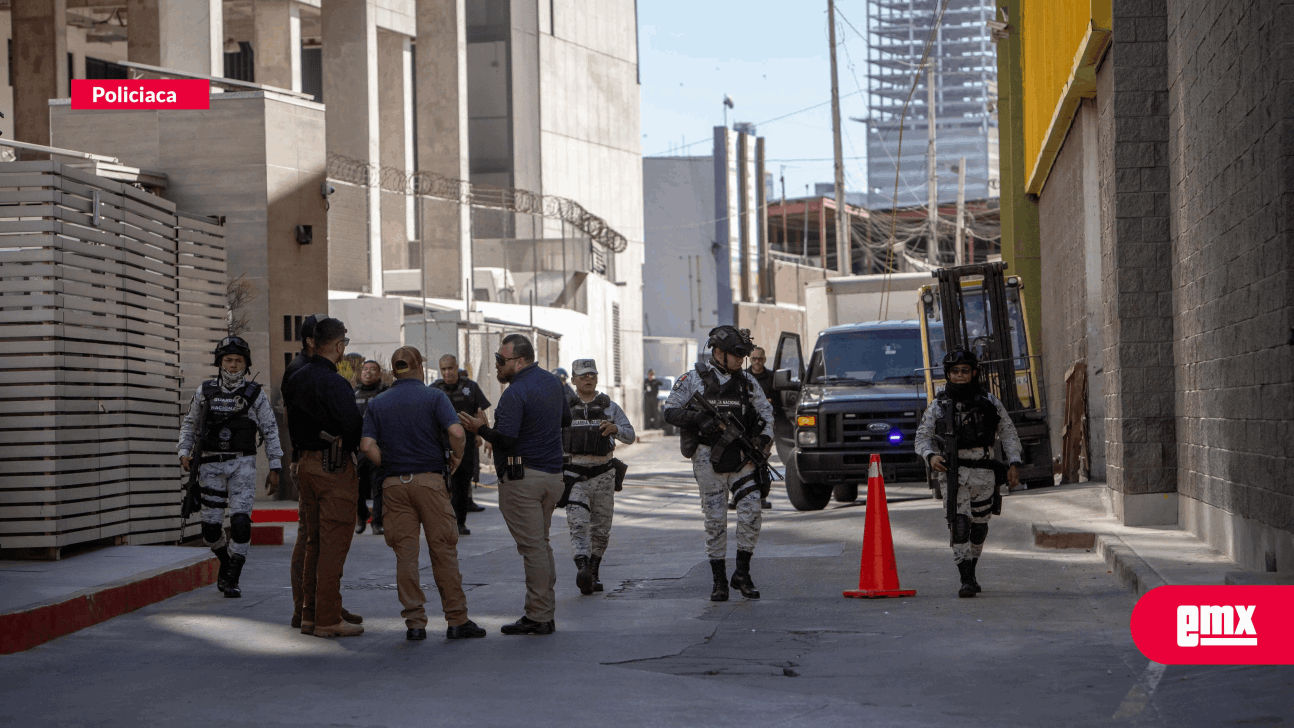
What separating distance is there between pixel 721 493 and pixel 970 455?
71.8 inches

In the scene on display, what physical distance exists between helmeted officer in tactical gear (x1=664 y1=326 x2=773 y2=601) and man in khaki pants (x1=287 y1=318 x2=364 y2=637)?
2458 millimetres

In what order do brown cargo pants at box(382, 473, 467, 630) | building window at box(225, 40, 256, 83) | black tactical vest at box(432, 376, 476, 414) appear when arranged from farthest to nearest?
building window at box(225, 40, 256, 83) < black tactical vest at box(432, 376, 476, 414) < brown cargo pants at box(382, 473, 467, 630)

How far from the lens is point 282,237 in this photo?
2070 centimetres

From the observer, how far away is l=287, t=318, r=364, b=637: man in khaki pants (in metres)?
9.04

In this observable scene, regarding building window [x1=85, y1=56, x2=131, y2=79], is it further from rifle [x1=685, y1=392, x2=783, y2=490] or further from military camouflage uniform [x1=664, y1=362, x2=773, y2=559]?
rifle [x1=685, y1=392, x2=783, y2=490]

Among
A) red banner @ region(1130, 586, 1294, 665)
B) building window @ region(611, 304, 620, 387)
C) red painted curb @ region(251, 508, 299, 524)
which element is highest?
building window @ region(611, 304, 620, 387)

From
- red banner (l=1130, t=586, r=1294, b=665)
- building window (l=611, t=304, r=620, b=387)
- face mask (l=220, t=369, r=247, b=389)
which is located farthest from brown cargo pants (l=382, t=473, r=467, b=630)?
building window (l=611, t=304, r=620, b=387)

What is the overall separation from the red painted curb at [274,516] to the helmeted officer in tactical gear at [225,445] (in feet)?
21.5

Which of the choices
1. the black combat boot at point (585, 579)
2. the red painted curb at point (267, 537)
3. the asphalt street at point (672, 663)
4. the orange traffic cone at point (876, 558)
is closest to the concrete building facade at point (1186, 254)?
the asphalt street at point (672, 663)

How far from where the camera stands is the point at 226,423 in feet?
36.8

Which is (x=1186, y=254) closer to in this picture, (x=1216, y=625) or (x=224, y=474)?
(x=1216, y=625)

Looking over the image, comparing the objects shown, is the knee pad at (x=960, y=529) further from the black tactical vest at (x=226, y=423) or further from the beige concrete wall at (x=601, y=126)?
the beige concrete wall at (x=601, y=126)

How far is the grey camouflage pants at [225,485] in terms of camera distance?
11.2 m

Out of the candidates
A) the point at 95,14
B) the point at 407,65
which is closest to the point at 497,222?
the point at 407,65
